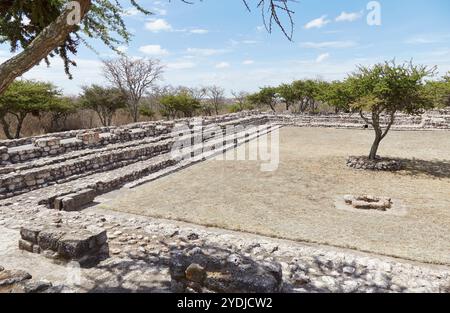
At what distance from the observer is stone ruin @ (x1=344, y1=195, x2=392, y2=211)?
26.3 feet

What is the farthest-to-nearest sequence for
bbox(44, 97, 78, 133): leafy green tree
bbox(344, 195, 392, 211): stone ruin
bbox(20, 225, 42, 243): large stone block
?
1. bbox(44, 97, 78, 133): leafy green tree
2. bbox(344, 195, 392, 211): stone ruin
3. bbox(20, 225, 42, 243): large stone block

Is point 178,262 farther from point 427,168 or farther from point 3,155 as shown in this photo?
point 427,168

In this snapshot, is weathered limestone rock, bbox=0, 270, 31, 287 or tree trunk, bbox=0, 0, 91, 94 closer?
tree trunk, bbox=0, 0, 91, 94

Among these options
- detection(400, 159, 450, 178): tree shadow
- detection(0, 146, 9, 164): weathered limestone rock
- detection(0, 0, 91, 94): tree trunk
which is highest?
detection(0, 0, 91, 94): tree trunk

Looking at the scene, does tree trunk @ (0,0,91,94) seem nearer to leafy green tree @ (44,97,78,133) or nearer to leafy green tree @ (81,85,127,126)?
leafy green tree @ (44,97,78,133)

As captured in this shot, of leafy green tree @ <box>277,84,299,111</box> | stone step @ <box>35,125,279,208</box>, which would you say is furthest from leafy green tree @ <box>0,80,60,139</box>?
leafy green tree @ <box>277,84,299,111</box>

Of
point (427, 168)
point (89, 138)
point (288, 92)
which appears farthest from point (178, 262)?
point (288, 92)

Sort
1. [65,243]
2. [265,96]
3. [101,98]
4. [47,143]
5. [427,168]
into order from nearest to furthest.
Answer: [65,243], [427,168], [47,143], [101,98], [265,96]

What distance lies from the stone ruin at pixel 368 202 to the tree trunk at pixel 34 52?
7641 millimetres

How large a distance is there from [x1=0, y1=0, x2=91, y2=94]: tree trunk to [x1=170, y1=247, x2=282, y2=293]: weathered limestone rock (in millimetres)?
2758

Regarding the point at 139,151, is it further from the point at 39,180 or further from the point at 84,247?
the point at 84,247

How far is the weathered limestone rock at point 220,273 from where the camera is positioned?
3.30 m

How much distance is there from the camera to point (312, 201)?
8742 mm

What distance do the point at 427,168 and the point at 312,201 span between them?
279 inches
